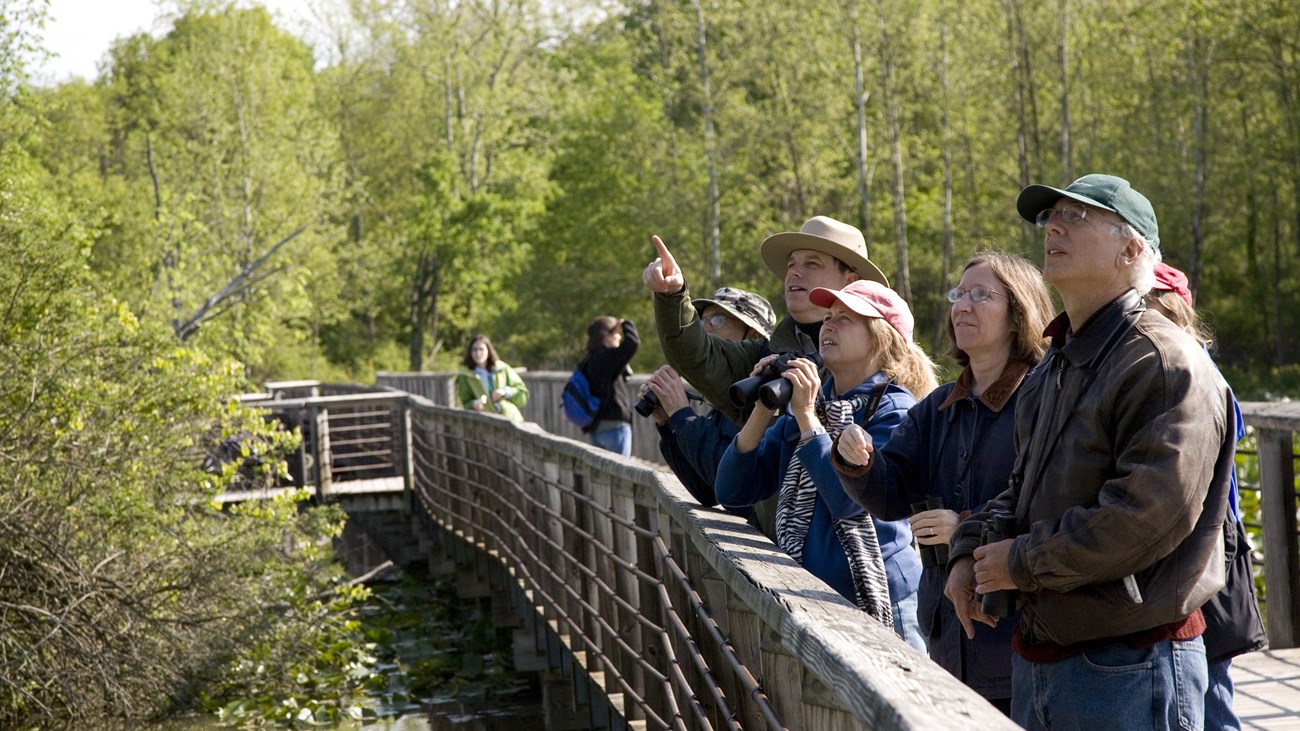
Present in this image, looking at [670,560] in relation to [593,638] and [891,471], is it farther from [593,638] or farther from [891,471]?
[593,638]

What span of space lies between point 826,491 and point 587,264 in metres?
41.0

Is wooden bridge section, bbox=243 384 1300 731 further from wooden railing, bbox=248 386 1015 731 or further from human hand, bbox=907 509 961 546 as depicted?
human hand, bbox=907 509 961 546

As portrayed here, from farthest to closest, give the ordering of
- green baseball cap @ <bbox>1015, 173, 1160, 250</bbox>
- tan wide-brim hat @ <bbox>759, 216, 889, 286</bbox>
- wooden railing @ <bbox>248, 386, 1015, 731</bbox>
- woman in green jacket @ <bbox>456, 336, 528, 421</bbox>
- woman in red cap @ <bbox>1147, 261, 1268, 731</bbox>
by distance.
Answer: woman in green jacket @ <bbox>456, 336, 528, 421</bbox>, tan wide-brim hat @ <bbox>759, 216, 889, 286</bbox>, woman in red cap @ <bbox>1147, 261, 1268, 731</bbox>, green baseball cap @ <bbox>1015, 173, 1160, 250</bbox>, wooden railing @ <bbox>248, 386, 1015, 731</bbox>

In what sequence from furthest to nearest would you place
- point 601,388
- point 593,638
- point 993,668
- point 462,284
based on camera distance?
1. point 462,284
2. point 601,388
3. point 593,638
4. point 993,668

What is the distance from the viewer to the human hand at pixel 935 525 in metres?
3.58

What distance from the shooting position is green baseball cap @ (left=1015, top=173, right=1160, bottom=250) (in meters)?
3.27

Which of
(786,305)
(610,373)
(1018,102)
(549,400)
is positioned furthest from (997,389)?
(1018,102)

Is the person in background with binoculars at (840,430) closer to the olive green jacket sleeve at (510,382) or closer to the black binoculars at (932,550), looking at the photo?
the black binoculars at (932,550)

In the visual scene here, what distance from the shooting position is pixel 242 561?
1126 cm

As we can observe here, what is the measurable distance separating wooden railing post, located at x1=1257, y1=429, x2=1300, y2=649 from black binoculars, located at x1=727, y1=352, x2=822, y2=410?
3585mm

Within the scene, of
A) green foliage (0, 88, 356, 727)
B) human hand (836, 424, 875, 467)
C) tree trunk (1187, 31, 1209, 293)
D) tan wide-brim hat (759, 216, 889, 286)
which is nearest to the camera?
human hand (836, 424, 875, 467)

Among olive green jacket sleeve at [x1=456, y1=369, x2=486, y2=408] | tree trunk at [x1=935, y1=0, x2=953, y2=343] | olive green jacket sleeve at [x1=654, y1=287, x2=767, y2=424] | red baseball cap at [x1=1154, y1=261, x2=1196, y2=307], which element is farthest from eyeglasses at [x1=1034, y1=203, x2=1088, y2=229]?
tree trunk at [x1=935, y1=0, x2=953, y2=343]

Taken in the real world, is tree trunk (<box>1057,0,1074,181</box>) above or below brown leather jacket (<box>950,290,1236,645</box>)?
above

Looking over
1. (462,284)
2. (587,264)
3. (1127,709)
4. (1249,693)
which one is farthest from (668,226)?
(1127,709)
